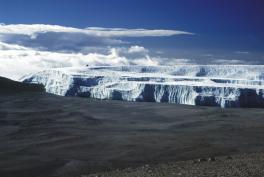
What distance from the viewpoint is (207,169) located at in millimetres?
13562

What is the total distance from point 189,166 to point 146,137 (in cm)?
937

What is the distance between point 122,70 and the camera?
13512cm

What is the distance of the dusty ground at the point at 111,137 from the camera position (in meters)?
17.9

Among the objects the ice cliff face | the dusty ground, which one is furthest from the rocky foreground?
the ice cliff face

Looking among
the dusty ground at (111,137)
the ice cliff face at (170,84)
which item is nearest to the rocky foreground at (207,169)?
the dusty ground at (111,137)

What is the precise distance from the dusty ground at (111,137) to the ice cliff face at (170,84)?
42.3 meters

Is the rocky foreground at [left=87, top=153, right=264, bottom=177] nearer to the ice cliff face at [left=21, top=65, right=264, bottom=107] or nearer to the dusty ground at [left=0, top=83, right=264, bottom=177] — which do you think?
the dusty ground at [left=0, top=83, right=264, bottom=177]

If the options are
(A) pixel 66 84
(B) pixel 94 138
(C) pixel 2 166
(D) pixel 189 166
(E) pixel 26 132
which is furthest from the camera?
(A) pixel 66 84

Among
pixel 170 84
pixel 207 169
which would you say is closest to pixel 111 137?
Answer: pixel 207 169

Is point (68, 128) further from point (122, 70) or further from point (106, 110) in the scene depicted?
point (122, 70)

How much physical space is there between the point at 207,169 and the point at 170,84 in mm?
84487

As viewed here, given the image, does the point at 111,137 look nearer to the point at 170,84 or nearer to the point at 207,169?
the point at 207,169

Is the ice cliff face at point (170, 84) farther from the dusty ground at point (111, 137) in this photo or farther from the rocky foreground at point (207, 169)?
the rocky foreground at point (207, 169)

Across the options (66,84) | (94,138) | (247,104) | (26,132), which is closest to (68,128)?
(26,132)
